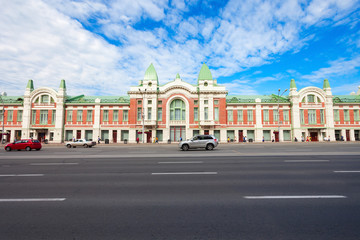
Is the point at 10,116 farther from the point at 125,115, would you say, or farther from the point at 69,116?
the point at 125,115

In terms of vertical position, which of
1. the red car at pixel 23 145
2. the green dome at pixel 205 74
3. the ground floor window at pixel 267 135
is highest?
the green dome at pixel 205 74

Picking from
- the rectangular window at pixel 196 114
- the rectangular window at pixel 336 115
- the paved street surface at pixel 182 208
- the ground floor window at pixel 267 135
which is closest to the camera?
the paved street surface at pixel 182 208

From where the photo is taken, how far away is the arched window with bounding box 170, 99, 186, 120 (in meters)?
42.5

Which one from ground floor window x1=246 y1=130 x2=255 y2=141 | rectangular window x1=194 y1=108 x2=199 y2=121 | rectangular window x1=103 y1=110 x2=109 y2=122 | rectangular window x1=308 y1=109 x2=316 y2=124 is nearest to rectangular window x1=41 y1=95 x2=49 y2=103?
rectangular window x1=103 y1=110 x2=109 y2=122

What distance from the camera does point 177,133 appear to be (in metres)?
41.9

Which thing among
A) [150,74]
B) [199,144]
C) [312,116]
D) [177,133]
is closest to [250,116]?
[312,116]

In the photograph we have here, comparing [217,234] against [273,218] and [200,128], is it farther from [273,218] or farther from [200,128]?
[200,128]

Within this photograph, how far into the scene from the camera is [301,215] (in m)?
3.87

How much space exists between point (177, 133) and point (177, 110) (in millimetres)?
5339

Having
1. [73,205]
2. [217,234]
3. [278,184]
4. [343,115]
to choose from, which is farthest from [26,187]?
[343,115]

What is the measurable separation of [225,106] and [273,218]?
39.6m

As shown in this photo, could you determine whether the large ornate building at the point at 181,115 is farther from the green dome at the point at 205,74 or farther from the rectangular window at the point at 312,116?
the green dome at the point at 205,74

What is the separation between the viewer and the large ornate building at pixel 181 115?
41531mm

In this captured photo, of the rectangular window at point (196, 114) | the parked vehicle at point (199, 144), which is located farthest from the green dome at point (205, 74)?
the parked vehicle at point (199, 144)
